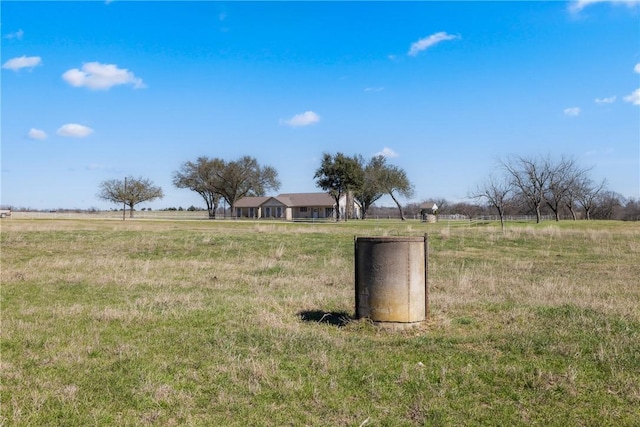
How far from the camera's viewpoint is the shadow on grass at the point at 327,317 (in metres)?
8.25

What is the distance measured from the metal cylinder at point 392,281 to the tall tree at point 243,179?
89.2 metres

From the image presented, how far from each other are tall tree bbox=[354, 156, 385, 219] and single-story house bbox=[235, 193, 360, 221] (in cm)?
445

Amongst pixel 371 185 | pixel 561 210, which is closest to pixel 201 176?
pixel 371 185

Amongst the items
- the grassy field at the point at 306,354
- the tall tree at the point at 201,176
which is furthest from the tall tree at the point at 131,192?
the grassy field at the point at 306,354

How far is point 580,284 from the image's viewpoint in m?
12.5

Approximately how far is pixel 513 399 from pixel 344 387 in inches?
67.7

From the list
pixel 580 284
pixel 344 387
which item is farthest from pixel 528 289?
pixel 344 387

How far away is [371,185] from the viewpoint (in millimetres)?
95062

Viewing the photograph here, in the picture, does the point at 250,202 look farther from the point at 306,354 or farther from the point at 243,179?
the point at 306,354

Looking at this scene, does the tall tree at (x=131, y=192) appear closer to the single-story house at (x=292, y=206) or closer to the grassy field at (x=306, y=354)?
the single-story house at (x=292, y=206)

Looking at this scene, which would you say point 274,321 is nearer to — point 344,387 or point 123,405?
point 344,387

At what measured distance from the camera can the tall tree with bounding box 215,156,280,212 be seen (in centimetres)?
9556

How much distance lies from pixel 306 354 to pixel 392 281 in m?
1.92

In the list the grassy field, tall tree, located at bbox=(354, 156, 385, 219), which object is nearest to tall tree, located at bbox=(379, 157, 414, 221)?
tall tree, located at bbox=(354, 156, 385, 219)
